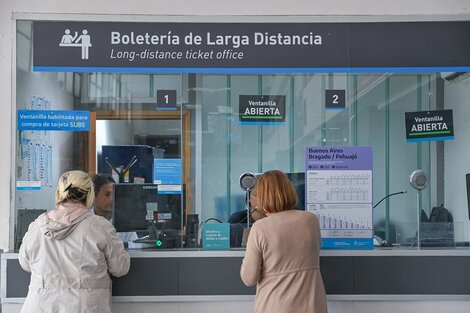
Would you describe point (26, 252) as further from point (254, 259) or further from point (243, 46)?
point (243, 46)

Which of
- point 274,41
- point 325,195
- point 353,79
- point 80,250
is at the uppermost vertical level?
point 274,41

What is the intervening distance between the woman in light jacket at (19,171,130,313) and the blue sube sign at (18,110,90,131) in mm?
962

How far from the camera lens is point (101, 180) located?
4406 mm

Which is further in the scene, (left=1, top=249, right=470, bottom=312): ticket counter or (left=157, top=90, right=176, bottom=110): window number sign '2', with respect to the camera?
(left=157, top=90, right=176, bottom=110): window number sign '2'

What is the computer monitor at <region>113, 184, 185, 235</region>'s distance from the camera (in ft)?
14.3

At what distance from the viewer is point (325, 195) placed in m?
4.33

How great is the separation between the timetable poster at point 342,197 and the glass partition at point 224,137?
12 cm

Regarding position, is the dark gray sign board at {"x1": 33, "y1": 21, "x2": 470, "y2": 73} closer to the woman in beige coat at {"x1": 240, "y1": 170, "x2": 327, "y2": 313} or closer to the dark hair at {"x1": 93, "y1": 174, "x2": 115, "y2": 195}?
the dark hair at {"x1": 93, "y1": 174, "x2": 115, "y2": 195}

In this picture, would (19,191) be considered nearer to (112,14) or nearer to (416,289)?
(112,14)

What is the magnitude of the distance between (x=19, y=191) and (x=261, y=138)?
1.85m

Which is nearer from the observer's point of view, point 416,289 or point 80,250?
point 80,250

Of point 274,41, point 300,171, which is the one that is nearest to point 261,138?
point 300,171

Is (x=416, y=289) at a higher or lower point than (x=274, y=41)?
lower

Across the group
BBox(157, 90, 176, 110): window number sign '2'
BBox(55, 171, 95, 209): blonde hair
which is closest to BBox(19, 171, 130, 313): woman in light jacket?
BBox(55, 171, 95, 209): blonde hair
